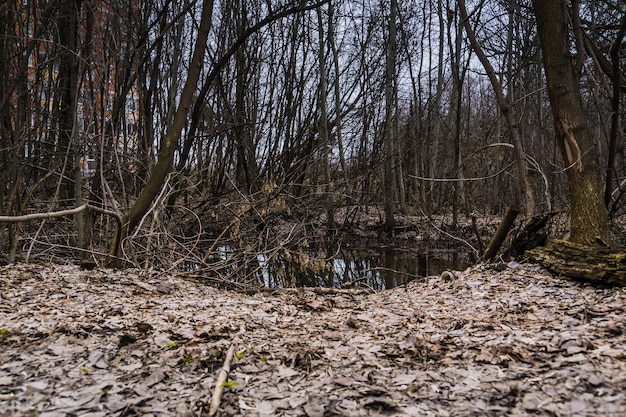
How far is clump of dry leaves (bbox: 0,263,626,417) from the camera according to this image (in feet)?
6.55

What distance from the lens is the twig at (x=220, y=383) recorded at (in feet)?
6.44

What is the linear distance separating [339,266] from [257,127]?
4.98m

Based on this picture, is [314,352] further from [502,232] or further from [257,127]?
[257,127]

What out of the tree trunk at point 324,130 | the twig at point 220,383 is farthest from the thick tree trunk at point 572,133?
the tree trunk at point 324,130

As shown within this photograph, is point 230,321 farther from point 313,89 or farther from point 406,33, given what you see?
point 406,33

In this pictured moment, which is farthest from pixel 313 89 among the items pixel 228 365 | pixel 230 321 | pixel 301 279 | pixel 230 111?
pixel 228 365

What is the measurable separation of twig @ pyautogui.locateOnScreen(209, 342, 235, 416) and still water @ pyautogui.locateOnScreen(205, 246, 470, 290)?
313cm

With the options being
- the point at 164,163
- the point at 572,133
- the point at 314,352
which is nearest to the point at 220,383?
the point at 314,352

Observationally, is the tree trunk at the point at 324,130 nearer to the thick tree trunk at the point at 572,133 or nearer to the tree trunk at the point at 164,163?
the tree trunk at the point at 164,163

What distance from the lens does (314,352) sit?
266 centimetres

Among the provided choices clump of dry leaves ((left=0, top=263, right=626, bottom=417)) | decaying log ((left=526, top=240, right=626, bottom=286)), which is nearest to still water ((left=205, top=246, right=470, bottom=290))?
decaying log ((left=526, top=240, right=626, bottom=286))

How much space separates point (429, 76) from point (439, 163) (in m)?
4.07

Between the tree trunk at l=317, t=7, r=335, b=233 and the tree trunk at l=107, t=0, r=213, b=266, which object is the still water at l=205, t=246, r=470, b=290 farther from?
the tree trunk at l=107, t=0, r=213, b=266

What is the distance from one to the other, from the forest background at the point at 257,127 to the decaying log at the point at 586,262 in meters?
0.42
